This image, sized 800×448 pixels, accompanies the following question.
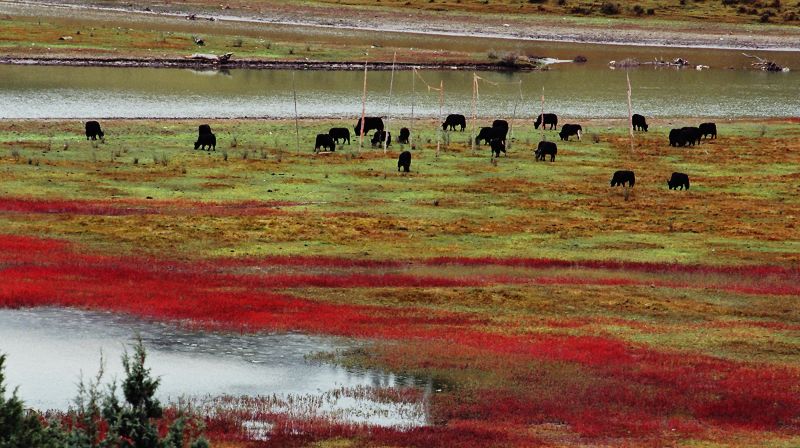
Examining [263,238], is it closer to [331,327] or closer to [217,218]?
[217,218]

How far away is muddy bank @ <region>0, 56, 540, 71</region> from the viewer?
309 ft

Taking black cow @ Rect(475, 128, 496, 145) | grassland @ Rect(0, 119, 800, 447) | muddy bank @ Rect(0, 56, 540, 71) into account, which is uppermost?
muddy bank @ Rect(0, 56, 540, 71)

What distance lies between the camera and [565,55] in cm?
12031

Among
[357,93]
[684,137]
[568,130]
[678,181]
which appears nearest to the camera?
[678,181]

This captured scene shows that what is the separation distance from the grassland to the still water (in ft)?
48.9

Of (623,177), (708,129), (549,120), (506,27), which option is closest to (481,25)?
(506,27)

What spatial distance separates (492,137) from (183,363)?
39.4 m

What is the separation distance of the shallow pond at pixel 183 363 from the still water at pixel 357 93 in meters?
42.5

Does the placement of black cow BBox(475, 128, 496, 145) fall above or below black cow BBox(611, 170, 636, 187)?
above

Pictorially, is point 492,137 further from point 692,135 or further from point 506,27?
point 506,27

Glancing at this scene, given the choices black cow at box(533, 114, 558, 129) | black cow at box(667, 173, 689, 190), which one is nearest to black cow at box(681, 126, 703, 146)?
black cow at box(533, 114, 558, 129)

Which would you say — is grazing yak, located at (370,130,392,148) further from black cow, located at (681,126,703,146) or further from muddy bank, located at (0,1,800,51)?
muddy bank, located at (0,1,800,51)

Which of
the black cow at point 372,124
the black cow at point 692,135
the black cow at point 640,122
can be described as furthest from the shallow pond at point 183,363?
the black cow at point 640,122

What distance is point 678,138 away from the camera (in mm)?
65688
